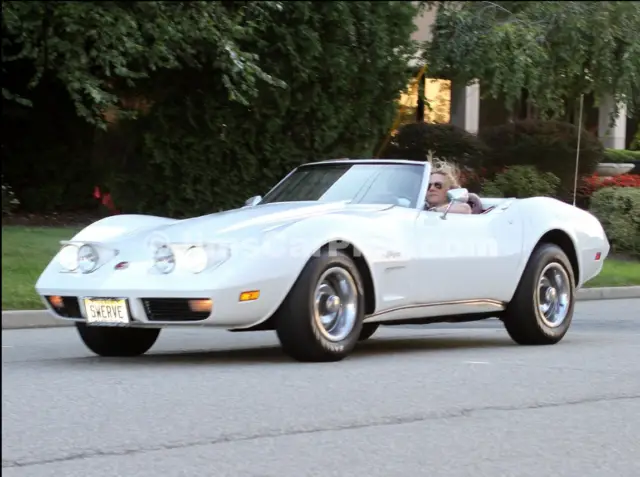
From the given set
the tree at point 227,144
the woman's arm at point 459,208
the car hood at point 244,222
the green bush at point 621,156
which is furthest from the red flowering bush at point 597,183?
the car hood at point 244,222

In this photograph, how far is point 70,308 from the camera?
22.7ft

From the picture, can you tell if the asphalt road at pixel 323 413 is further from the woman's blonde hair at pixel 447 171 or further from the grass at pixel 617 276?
the grass at pixel 617 276

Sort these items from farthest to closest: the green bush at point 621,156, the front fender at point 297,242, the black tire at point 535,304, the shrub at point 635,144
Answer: the shrub at point 635,144
the green bush at point 621,156
the black tire at point 535,304
the front fender at point 297,242

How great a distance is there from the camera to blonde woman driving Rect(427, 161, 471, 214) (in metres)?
8.20

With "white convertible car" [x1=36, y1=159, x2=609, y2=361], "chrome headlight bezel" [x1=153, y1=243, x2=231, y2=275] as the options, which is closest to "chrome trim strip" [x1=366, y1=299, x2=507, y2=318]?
"white convertible car" [x1=36, y1=159, x2=609, y2=361]

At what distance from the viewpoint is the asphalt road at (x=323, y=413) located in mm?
4625

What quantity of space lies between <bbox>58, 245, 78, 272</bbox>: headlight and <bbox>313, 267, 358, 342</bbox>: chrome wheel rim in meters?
1.47

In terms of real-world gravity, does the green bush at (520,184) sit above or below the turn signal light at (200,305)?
below

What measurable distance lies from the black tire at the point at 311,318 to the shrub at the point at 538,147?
1680cm

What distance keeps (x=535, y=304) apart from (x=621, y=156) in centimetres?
2291

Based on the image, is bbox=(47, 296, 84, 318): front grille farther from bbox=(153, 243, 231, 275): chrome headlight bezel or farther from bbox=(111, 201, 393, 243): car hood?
bbox=(153, 243, 231, 275): chrome headlight bezel

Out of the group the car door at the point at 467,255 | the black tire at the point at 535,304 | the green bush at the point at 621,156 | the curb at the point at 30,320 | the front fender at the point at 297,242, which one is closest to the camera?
the front fender at the point at 297,242

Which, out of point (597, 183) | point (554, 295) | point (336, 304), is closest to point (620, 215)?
point (597, 183)

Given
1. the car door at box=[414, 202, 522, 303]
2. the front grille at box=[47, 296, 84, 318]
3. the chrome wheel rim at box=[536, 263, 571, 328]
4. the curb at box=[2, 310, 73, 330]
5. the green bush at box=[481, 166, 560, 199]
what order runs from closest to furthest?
the front grille at box=[47, 296, 84, 318], the car door at box=[414, 202, 522, 303], the chrome wheel rim at box=[536, 263, 571, 328], the curb at box=[2, 310, 73, 330], the green bush at box=[481, 166, 560, 199]
